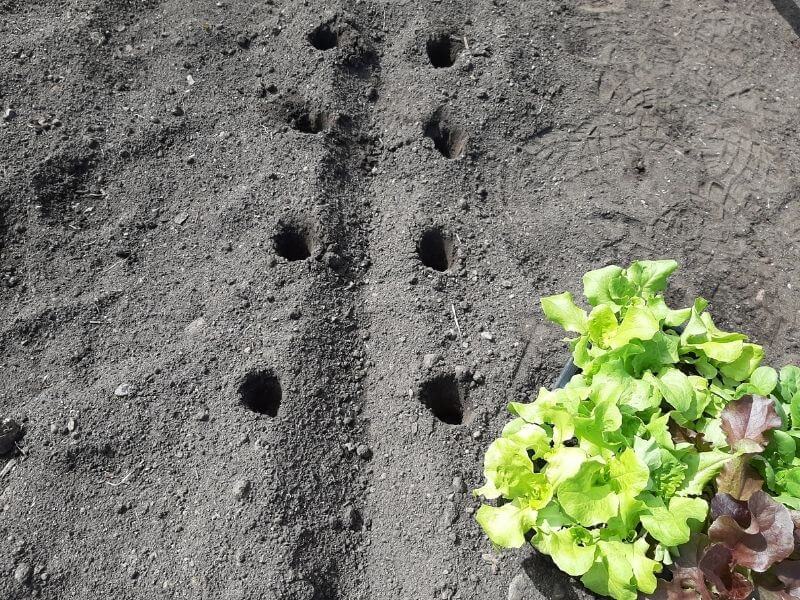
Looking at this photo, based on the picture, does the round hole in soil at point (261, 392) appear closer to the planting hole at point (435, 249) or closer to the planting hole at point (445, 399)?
the planting hole at point (445, 399)

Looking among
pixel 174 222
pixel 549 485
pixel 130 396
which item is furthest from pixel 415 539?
pixel 174 222

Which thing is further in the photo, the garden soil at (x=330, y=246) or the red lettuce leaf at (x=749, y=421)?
the garden soil at (x=330, y=246)

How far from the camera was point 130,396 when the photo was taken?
7.97 ft

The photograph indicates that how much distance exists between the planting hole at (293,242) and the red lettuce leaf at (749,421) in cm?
177

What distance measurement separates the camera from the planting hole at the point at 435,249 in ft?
9.25

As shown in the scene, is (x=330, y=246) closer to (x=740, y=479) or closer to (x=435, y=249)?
(x=435, y=249)

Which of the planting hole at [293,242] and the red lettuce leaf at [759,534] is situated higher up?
the red lettuce leaf at [759,534]

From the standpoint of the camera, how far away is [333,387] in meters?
2.47

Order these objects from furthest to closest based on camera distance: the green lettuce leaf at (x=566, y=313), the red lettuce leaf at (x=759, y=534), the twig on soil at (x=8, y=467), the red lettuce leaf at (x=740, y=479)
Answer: the twig on soil at (x=8, y=467), the green lettuce leaf at (x=566, y=313), the red lettuce leaf at (x=740, y=479), the red lettuce leaf at (x=759, y=534)

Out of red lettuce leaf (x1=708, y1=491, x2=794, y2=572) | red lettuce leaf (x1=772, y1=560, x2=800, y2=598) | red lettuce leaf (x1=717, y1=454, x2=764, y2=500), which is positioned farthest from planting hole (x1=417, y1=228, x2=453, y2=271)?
red lettuce leaf (x1=772, y1=560, x2=800, y2=598)

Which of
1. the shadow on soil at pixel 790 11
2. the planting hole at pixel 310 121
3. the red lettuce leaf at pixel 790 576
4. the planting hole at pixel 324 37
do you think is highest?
the planting hole at pixel 324 37

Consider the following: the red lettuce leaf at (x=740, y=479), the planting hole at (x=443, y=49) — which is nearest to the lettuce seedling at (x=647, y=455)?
the red lettuce leaf at (x=740, y=479)

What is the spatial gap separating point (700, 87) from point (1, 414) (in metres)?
3.56

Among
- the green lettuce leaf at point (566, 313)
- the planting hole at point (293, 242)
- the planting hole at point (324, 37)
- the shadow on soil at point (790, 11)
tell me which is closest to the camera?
the green lettuce leaf at point (566, 313)
